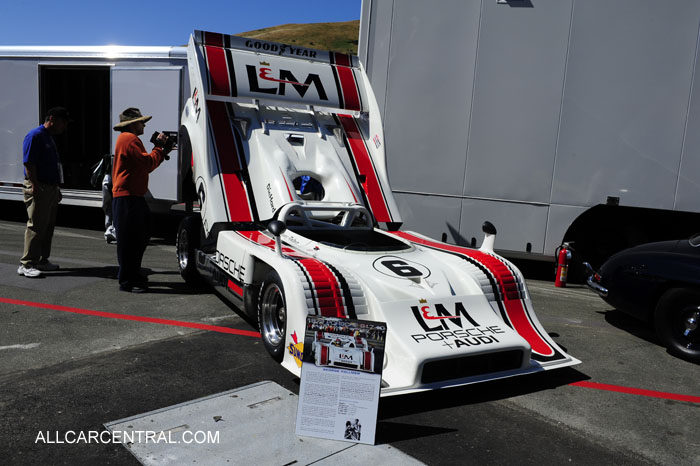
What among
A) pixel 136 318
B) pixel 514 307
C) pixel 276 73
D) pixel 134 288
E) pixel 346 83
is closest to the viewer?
pixel 514 307

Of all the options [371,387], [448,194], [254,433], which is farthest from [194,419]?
[448,194]

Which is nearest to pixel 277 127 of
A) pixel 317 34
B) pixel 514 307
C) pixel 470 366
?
pixel 514 307

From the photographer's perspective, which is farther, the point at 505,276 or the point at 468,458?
the point at 505,276

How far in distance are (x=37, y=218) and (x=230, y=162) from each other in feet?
8.13

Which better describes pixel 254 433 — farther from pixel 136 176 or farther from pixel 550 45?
pixel 550 45

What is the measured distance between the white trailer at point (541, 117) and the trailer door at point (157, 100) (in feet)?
10.5

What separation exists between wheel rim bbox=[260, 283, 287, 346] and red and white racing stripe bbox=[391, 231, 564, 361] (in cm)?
168

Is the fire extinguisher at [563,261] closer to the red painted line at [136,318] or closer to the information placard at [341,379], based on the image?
the red painted line at [136,318]

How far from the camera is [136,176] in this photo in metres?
5.96

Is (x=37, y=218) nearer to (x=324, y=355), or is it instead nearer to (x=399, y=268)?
(x=399, y=268)

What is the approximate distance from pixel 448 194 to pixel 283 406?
5.12 metres

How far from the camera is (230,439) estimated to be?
313 centimetres

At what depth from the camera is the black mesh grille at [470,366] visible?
12.1 feet

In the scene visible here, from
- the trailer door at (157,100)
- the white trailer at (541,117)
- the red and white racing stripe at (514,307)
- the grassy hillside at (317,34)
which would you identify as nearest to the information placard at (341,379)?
the red and white racing stripe at (514,307)
